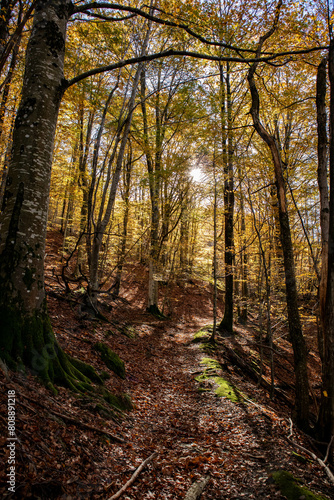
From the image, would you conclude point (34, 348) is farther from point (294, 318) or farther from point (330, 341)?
point (330, 341)

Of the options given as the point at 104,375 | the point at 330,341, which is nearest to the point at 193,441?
the point at 104,375

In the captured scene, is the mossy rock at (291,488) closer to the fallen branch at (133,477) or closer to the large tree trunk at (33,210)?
the fallen branch at (133,477)

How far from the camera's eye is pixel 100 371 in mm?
4918

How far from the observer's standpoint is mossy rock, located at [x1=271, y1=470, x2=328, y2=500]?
8.43 feet

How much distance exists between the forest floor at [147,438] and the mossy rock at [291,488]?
84 mm

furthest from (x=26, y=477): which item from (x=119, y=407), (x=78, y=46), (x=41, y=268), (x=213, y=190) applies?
(x=78, y=46)

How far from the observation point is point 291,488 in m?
2.69

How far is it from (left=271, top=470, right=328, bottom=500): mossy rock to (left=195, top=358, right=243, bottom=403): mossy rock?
2.31 meters

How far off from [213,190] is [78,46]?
25.6 feet

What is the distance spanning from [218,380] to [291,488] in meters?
3.62

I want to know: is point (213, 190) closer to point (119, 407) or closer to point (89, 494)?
point (119, 407)

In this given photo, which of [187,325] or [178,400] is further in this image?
[187,325]

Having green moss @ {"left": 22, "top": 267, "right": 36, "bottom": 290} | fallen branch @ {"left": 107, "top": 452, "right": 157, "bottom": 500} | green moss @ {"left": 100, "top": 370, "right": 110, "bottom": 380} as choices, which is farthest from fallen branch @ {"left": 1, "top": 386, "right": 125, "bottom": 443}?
green moss @ {"left": 100, "top": 370, "right": 110, "bottom": 380}

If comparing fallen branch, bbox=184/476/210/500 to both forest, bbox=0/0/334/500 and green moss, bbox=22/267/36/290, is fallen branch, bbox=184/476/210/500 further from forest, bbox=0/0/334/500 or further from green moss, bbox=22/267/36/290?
green moss, bbox=22/267/36/290
